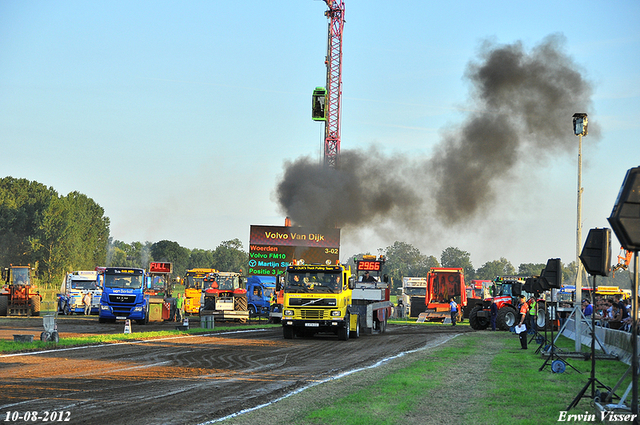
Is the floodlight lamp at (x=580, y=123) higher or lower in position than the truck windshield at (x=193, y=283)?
higher

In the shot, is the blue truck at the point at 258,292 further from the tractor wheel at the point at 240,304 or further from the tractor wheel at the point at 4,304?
the tractor wheel at the point at 4,304

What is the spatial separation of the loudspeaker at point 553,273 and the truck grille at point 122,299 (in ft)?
72.0

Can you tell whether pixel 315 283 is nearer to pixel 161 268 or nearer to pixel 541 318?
pixel 541 318

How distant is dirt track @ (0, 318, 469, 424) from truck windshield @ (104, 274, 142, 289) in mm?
9989

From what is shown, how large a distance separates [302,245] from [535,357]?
2416cm

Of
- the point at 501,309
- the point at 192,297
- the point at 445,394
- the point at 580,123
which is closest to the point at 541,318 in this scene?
the point at 501,309

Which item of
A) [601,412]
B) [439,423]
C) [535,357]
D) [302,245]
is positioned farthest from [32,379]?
[302,245]

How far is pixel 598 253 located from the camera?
1091cm

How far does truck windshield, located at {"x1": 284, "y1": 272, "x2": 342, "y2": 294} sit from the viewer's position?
25.0 m

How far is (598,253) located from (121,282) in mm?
27514

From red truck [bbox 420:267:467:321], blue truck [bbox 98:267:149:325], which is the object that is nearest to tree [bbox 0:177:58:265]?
blue truck [bbox 98:267:149:325]

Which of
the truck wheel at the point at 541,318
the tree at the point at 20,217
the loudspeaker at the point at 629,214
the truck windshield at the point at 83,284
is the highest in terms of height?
the tree at the point at 20,217

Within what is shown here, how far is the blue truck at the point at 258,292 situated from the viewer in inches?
1638

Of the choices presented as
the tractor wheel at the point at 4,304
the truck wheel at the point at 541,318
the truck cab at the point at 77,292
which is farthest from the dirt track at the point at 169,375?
the truck cab at the point at 77,292
